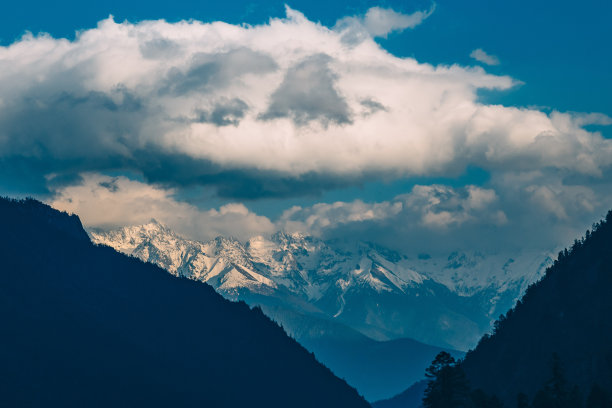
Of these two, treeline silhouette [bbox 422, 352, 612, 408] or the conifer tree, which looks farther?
treeline silhouette [bbox 422, 352, 612, 408]

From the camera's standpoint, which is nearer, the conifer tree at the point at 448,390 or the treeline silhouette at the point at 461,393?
the conifer tree at the point at 448,390

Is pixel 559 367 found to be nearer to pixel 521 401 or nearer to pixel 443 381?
pixel 521 401

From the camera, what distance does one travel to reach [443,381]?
174375mm

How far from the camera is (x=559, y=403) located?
184 metres

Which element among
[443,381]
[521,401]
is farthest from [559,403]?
[443,381]

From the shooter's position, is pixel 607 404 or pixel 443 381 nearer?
pixel 443 381

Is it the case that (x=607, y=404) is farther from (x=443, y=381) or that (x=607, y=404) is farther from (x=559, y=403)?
(x=443, y=381)

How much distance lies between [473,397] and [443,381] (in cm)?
2380

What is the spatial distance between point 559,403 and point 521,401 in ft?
24.0

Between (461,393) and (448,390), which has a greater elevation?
(461,393)

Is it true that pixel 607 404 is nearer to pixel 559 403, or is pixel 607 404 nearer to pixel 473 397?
pixel 559 403

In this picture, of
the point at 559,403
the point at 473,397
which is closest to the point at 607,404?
the point at 559,403

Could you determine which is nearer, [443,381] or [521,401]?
[443,381]

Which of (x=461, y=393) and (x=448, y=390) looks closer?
(x=448, y=390)
